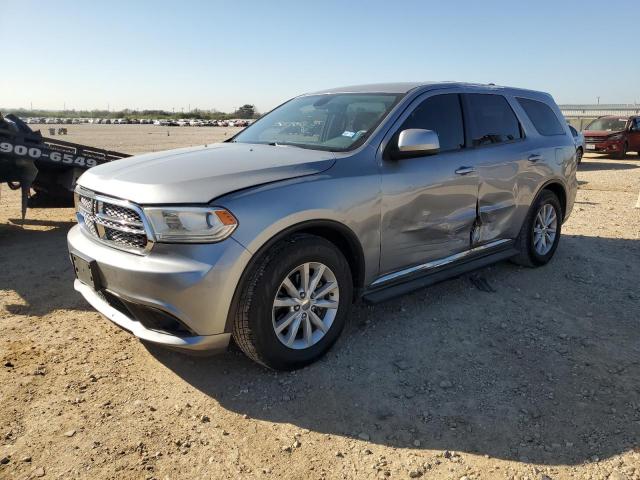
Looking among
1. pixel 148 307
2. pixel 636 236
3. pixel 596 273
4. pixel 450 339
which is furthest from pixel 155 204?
pixel 636 236

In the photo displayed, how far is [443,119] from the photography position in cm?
425

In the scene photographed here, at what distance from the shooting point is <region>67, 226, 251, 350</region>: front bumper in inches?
108

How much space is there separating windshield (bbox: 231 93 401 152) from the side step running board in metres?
1.09

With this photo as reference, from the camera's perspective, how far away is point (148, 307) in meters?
2.85

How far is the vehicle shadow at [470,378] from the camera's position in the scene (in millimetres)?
2742

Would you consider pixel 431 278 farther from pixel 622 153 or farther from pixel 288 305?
pixel 622 153

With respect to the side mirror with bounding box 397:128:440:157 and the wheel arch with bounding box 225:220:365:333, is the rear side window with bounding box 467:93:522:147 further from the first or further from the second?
the wheel arch with bounding box 225:220:365:333

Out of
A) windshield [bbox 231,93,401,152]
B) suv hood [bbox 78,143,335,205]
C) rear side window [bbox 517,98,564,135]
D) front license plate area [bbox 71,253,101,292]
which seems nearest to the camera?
suv hood [bbox 78,143,335,205]

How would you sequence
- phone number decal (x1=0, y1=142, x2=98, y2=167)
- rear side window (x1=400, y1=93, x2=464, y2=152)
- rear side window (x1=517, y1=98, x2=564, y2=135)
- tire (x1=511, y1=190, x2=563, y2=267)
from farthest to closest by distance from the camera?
phone number decal (x1=0, y1=142, x2=98, y2=167)
rear side window (x1=517, y1=98, x2=564, y2=135)
tire (x1=511, y1=190, x2=563, y2=267)
rear side window (x1=400, y1=93, x2=464, y2=152)

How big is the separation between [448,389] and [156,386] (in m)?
1.83

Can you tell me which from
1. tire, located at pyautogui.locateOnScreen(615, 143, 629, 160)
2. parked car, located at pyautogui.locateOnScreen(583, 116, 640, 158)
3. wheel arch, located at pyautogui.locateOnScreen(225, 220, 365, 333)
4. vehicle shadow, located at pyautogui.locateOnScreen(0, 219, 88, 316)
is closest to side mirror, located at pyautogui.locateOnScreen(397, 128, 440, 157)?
wheel arch, located at pyautogui.locateOnScreen(225, 220, 365, 333)

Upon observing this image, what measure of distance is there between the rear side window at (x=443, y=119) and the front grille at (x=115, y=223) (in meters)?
2.15

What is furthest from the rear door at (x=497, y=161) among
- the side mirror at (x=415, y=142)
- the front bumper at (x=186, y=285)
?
the front bumper at (x=186, y=285)

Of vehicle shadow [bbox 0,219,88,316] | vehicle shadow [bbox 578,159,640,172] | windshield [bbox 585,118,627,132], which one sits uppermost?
windshield [bbox 585,118,627,132]
